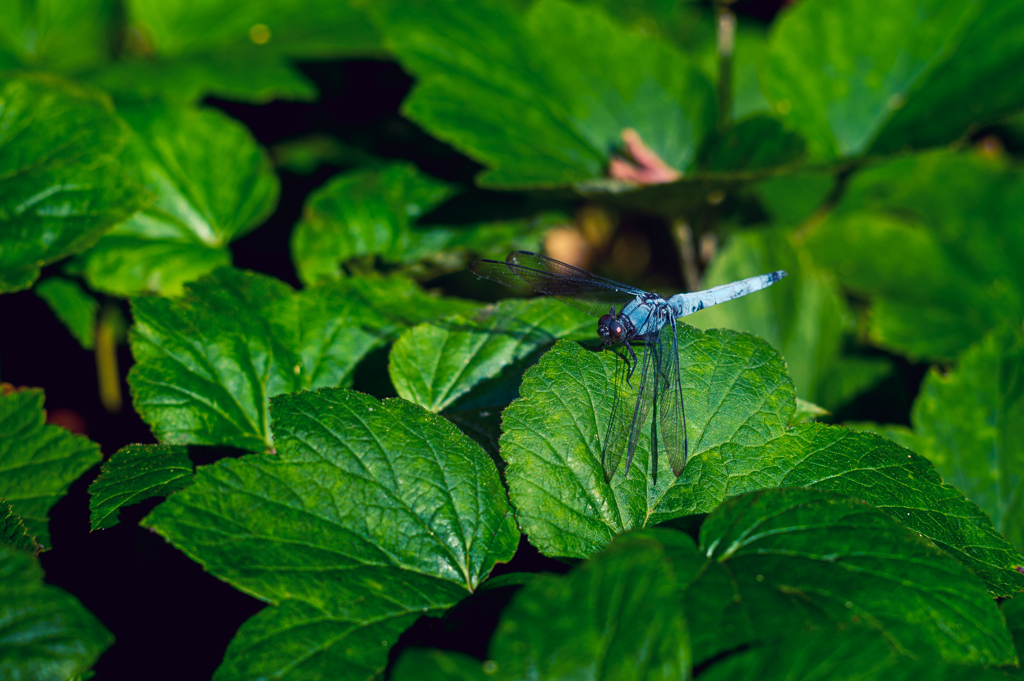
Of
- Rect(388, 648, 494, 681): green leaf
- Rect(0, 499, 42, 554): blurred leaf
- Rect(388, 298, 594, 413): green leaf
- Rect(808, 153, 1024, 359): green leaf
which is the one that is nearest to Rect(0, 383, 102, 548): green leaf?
Rect(0, 499, 42, 554): blurred leaf

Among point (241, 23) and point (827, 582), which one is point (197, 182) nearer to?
point (241, 23)

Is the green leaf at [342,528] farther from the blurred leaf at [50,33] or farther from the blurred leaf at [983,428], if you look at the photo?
the blurred leaf at [50,33]

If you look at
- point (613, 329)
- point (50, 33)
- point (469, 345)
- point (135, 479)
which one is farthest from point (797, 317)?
point (50, 33)

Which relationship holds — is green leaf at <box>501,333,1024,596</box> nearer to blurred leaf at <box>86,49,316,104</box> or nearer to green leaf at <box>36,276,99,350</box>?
green leaf at <box>36,276,99,350</box>

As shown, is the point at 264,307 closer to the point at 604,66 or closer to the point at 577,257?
the point at 604,66

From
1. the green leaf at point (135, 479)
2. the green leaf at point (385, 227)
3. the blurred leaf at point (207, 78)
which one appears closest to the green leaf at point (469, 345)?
the green leaf at point (135, 479)
